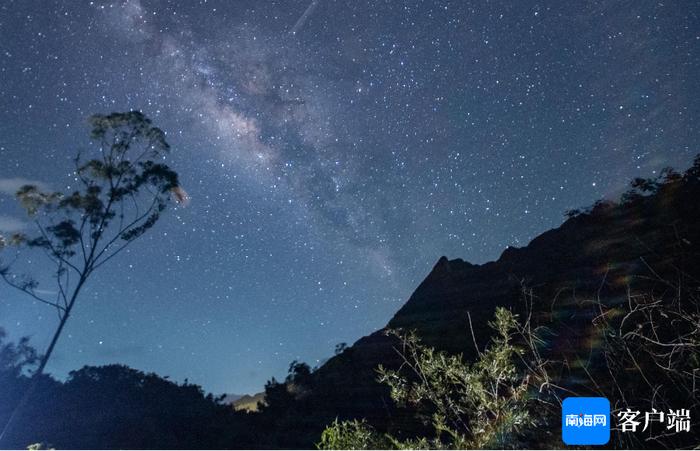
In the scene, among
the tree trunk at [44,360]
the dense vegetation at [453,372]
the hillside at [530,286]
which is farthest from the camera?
the tree trunk at [44,360]

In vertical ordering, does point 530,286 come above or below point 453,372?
above

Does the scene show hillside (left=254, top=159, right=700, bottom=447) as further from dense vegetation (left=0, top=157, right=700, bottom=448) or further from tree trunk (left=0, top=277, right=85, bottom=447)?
tree trunk (left=0, top=277, right=85, bottom=447)

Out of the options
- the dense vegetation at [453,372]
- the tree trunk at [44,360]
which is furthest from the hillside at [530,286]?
the tree trunk at [44,360]

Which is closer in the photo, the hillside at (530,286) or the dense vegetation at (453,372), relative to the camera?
the dense vegetation at (453,372)

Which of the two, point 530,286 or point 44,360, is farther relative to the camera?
point 44,360

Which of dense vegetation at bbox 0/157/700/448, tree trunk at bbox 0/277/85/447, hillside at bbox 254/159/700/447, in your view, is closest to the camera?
dense vegetation at bbox 0/157/700/448

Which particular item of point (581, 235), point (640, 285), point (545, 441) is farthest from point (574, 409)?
point (581, 235)

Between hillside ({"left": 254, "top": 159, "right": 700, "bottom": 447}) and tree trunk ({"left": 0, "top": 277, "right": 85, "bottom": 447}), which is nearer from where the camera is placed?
hillside ({"left": 254, "top": 159, "right": 700, "bottom": 447})

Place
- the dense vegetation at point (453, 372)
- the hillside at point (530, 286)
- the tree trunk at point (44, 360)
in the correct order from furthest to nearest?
the tree trunk at point (44, 360) < the hillside at point (530, 286) < the dense vegetation at point (453, 372)

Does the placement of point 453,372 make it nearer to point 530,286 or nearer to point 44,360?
point 530,286

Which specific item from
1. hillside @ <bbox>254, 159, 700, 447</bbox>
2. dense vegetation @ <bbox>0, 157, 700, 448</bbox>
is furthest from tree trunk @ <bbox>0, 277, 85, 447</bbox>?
hillside @ <bbox>254, 159, 700, 447</bbox>

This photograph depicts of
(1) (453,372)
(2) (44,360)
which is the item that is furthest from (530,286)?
(2) (44,360)

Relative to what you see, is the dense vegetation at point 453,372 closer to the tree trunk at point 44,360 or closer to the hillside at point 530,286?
the hillside at point 530,286

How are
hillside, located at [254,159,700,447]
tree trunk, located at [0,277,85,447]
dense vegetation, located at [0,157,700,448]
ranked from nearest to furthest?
dense vegetation, located at [0,157,700,448]
hillside, located at [254,159,700,447]
tree trunk, located at [0,277,85,447]
